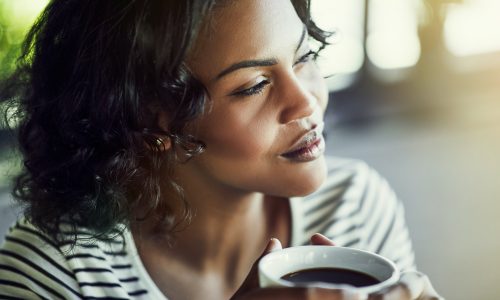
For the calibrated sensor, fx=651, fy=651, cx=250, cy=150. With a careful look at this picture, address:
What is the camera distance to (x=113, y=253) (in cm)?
100

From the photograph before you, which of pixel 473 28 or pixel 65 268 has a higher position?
pixel 65 268

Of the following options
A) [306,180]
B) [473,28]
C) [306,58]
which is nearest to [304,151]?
[306,180]

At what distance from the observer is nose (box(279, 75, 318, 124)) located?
2.78 ft

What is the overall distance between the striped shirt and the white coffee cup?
394mm

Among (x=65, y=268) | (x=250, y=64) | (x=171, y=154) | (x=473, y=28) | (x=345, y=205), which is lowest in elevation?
(x=473, y=28)

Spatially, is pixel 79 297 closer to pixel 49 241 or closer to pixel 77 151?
pixel 49 241

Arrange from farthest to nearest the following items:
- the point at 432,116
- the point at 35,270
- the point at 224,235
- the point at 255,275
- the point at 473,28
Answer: the point at 473,28 → the point at 432,116 → the point at 224,235 → the point at 35,270 → the point at 255,275

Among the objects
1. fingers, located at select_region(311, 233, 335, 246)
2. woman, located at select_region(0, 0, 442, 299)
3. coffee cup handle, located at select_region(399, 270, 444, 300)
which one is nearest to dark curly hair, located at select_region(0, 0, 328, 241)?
woman, located at select_region(0, 0, 442, 299)

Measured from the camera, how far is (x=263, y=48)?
2.77 feet

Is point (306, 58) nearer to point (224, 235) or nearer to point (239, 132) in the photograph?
point (239, 132)

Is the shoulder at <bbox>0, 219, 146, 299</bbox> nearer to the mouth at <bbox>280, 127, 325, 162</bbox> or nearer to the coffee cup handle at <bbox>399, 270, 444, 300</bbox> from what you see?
the mouth at <bbox>280, 127, 325, 162</bbox>

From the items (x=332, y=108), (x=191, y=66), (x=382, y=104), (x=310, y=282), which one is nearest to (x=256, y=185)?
(x=191, y=66)

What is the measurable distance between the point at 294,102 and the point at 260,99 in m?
0.05

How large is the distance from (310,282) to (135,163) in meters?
0.42
